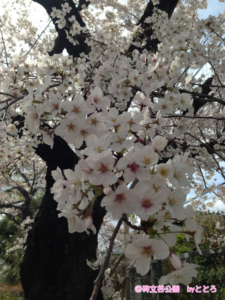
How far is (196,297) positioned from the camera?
342cm

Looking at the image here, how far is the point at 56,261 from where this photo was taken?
2.76m

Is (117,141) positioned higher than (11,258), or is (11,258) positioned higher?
(11,258)

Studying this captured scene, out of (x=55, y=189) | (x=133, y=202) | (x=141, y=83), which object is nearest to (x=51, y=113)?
(x=55, y=189)

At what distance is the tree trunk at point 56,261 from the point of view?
264 centimetres

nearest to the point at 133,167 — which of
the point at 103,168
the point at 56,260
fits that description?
the point at 103,168

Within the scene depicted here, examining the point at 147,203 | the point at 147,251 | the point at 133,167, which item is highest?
the point at 133,167

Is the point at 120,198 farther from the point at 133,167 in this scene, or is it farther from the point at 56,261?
the point at 56,261

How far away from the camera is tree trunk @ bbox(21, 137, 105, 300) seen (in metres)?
2.64

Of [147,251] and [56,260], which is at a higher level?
[56,260]

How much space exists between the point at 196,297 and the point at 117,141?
141 inches

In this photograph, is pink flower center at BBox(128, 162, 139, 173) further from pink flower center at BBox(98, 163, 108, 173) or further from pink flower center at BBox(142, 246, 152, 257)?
pink flower center at BBox(142, 246, 152, 257)

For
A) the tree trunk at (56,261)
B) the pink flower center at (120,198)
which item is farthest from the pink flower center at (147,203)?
the tree trunk at (56,261)

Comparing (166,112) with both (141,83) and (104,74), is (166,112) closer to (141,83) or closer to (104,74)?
(141,83)

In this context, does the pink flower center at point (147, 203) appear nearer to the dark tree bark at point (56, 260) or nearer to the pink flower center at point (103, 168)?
the pink flower center at point (103, 168)
